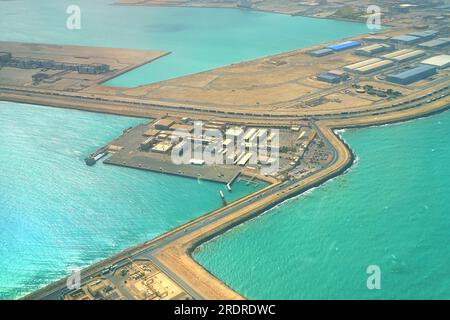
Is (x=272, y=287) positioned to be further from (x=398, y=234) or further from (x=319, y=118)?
(x=319, y=118)

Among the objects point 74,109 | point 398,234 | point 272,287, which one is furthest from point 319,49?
point 272,287

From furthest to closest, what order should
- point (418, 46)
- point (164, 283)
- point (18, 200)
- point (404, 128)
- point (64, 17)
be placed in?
point (64, 17) < point (418, 46) < point (404, 128) < point (18, 200) < point (164, 283)

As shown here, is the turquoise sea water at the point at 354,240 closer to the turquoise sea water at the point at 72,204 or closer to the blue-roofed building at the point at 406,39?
the turquoise sea water at the point at 72,204

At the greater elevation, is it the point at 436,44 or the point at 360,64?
the point at 436,44

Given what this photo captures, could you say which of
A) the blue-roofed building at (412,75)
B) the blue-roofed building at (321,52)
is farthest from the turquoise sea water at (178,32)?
the blue-roofed building at (412,75)

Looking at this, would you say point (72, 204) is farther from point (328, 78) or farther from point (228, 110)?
point (328, 78)

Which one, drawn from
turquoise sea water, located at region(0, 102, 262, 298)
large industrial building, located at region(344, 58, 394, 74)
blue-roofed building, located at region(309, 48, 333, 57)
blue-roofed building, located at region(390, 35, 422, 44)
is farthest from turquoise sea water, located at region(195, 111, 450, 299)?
blue-roofed building, located at region(390, 35, 422, 44)

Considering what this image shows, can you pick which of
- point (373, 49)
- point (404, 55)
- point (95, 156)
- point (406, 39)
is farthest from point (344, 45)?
point (95, 156)
